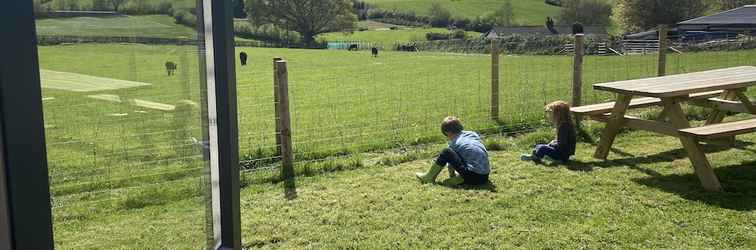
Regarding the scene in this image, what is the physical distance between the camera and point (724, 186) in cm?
609

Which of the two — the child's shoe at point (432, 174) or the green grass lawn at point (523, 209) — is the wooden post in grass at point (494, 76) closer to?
the green grass lawn at point (523, 209)

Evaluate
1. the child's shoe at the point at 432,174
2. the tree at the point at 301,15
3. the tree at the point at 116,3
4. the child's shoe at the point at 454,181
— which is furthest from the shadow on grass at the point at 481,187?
the tree at the point at 301,15

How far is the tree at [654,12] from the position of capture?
68438 mm

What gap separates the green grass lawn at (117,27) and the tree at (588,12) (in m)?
90.3

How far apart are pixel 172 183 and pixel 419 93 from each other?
50.8 feet

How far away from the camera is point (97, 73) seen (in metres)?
1.77

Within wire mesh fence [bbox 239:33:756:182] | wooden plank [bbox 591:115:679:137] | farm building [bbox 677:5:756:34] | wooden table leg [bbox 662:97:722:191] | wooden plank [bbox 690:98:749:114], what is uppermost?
farm building [bbox 677:5:756:34]

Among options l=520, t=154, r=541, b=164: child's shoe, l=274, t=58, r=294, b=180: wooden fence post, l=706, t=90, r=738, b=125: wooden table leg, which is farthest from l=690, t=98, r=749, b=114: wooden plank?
l=274, t=58, r=294, b=180: wooden fence post

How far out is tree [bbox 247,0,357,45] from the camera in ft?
278

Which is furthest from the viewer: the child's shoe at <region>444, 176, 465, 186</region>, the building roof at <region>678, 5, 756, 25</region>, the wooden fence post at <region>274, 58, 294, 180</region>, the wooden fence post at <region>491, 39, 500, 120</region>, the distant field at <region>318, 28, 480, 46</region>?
the distant field at <region>318, 28, 480, 46</region>

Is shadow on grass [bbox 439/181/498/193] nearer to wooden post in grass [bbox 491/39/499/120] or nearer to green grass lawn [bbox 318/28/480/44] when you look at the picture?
wooden post in grass [bbox 491/39/499/120]

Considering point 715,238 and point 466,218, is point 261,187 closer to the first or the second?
point 466,218

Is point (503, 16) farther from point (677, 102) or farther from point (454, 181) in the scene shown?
point (454, 181)

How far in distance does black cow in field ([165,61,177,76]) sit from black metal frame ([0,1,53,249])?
0.76 metres
